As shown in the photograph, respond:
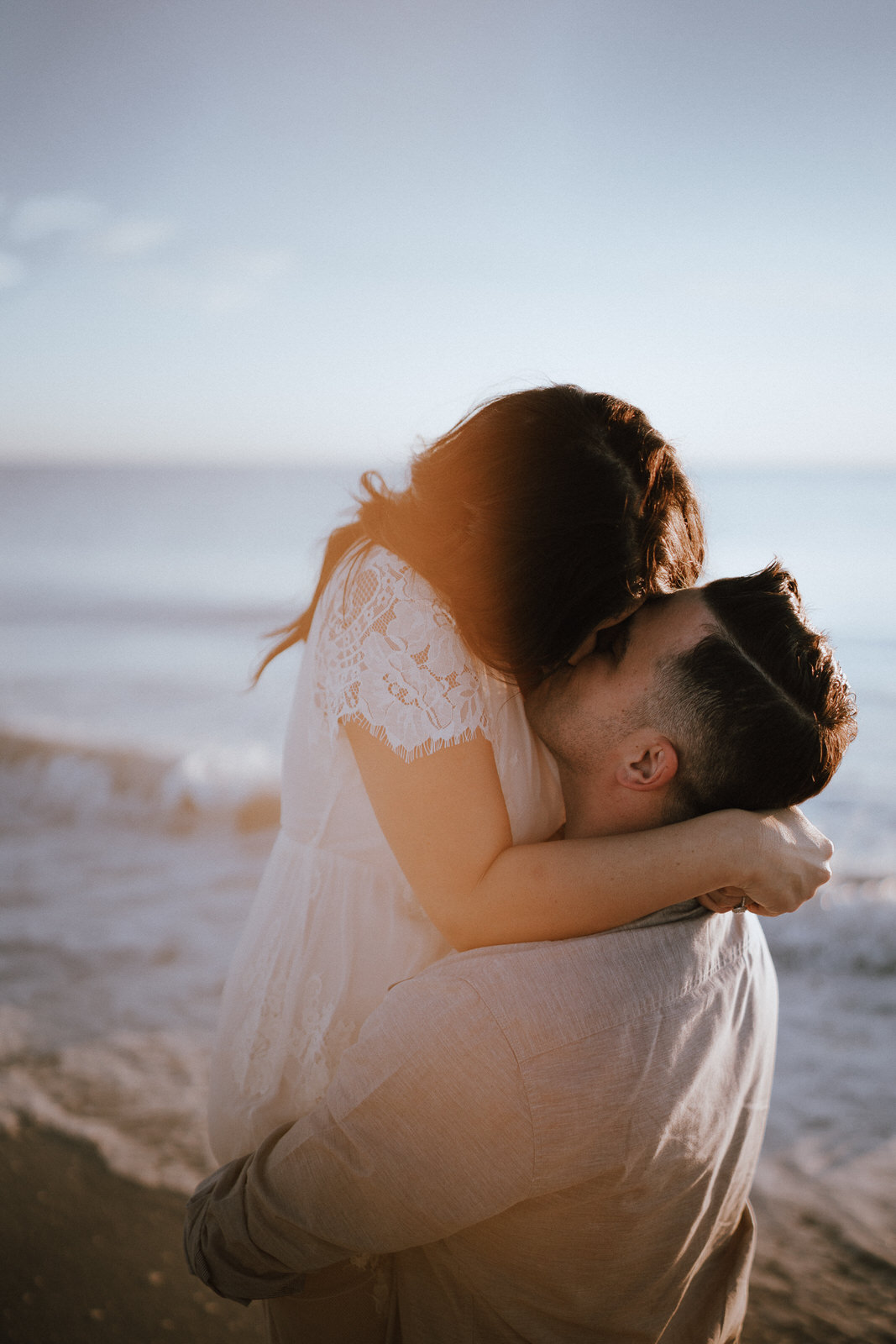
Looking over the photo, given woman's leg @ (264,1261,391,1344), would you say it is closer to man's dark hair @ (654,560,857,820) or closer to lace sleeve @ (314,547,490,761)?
lace sleeve @ (314,547,490,761)

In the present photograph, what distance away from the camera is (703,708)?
168 centimetres

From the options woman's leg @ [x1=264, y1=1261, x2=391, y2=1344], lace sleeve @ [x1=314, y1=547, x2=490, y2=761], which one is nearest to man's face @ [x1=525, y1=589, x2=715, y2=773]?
lace sleeve @ [x1=314, y1=547, x2=490, y2=761]

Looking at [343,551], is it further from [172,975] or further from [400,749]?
[172,975]

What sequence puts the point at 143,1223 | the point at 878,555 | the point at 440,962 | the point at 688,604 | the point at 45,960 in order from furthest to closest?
the point at 878,555 → the point at 45,960 → the point at 143,1223 → the point at 688,604 → the point at 440,962

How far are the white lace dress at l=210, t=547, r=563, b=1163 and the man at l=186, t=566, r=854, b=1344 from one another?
22 cm

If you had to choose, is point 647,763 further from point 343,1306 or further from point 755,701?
point 343,1306

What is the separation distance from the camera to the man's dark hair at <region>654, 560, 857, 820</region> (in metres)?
1.66

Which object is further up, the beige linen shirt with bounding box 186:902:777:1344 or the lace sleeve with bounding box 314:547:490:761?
the lace sleeve with bounding box 314:547:490:761

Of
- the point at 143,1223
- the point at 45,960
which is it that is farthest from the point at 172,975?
the point at 143,1223

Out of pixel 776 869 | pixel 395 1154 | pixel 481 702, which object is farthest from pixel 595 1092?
pixel 481 702

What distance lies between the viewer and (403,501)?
5.96ft

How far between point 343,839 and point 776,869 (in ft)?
2.75

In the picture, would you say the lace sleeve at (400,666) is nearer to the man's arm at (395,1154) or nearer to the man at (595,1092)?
the man at (595,1092)

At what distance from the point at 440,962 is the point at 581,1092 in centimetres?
32
